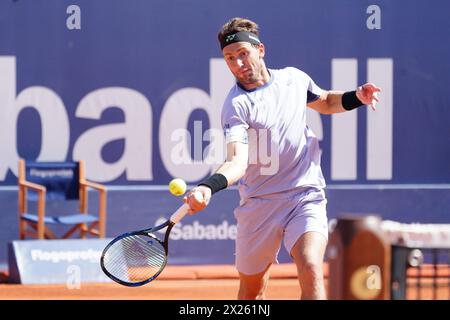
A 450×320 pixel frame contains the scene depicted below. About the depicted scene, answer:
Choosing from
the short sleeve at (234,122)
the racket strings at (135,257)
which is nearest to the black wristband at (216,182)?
the short sleeve at (234,122)

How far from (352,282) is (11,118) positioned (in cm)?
640

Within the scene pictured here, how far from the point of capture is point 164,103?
29.0 ft

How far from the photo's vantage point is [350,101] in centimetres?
505

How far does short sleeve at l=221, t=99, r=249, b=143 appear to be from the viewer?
→ 4.59m

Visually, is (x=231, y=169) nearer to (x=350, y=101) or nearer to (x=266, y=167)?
(x=266, y=167)

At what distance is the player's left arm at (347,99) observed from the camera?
16.3 ft

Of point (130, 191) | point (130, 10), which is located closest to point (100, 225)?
point (130, 191)

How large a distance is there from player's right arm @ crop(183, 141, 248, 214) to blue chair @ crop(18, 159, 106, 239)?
4.04 meters

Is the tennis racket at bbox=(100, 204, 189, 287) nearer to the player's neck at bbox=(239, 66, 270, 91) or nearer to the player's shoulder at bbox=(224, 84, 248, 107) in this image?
the player's shoulder at bbox=(224, 84, 248, 107)

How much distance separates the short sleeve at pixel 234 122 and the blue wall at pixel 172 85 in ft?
13.2

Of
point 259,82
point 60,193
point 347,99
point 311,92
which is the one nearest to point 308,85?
point 311,92

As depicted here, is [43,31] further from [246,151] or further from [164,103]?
[246,151]

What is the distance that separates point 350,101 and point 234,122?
679 millimetres

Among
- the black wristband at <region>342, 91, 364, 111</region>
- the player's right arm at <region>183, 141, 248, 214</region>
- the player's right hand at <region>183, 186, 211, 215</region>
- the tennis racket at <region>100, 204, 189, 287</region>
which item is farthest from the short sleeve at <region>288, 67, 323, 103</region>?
the player's right hand at <region>183, 186, 211, 215</region>
